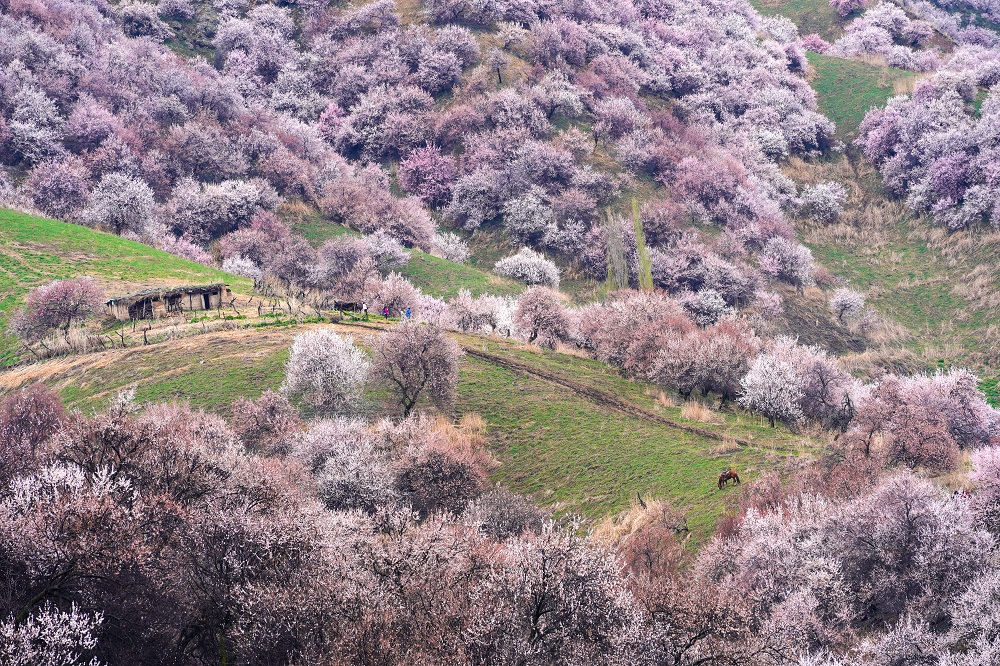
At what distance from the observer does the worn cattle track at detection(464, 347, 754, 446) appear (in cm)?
3691

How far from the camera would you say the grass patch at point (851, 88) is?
292ft

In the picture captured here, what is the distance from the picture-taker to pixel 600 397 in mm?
40062

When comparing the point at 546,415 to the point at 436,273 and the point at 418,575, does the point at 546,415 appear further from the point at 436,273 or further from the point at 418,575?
the point at 436,273

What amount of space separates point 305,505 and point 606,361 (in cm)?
2552

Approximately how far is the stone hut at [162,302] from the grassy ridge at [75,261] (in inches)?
73.2

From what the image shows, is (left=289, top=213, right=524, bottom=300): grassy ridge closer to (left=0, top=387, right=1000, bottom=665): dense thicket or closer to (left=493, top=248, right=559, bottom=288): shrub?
(left=493, top=248, right=559, bottom=288): shrub

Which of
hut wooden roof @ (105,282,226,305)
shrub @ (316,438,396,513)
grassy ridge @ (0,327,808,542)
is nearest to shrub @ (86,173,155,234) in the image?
hut wooden roof @ (105,282,226,305)

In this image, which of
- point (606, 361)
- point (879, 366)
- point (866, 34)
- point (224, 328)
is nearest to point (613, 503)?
point (606, 361)

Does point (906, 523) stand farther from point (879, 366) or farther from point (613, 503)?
point (879, 366)

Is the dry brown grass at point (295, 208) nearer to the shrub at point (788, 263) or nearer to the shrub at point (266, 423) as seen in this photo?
the shrub at point (266, 423)

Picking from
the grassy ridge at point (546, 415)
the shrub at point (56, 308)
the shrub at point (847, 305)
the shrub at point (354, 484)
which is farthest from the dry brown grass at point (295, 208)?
the shrub at point (847, 305)

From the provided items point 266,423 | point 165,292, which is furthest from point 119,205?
point 266,423

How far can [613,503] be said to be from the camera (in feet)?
101

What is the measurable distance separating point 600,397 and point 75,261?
111ft
